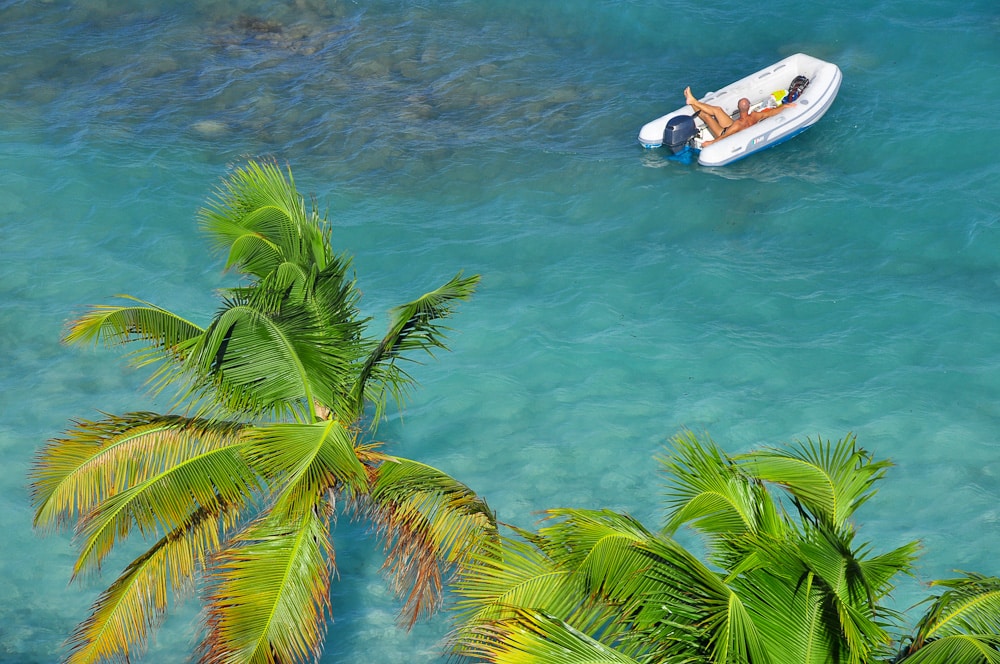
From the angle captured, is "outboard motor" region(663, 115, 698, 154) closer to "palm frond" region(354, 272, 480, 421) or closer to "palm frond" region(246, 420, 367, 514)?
"palm frond" region(354, 272, 480, 421)

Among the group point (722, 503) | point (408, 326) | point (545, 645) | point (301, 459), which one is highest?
point (408, 326)

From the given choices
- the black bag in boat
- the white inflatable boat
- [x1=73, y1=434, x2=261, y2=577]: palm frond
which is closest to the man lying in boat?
the white inflatable boat

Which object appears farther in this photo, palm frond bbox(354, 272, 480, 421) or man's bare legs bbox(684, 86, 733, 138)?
man's bare legs bbox(684, 86, 733, 138)

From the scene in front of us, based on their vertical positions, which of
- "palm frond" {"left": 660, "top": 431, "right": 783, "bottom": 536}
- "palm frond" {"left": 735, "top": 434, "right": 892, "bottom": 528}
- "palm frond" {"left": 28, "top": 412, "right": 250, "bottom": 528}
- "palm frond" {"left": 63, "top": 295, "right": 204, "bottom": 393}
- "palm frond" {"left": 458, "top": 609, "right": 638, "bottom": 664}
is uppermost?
"palm frond" {"left": 63, "top": 295, "right": 204, "bottom": 393}

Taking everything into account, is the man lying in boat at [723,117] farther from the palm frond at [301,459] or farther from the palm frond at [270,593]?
the palm frond at [270,593]

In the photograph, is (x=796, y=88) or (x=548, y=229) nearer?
(x=548, y=229)

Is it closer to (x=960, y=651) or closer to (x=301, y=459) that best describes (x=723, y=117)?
(x=301, y=459)

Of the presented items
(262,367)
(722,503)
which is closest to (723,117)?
(262,367)
